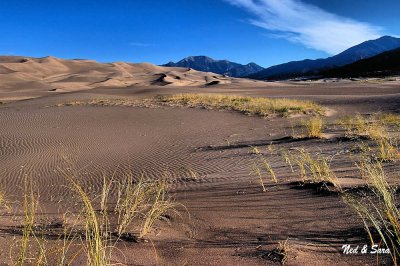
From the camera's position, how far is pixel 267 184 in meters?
5.38

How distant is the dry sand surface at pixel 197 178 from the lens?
3221 mm

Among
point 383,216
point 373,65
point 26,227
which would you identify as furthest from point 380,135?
point 373,65

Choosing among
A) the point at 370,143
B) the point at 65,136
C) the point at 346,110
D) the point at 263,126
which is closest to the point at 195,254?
the point at 370,143

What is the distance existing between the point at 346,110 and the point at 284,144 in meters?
9.96

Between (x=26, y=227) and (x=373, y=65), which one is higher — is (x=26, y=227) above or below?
below

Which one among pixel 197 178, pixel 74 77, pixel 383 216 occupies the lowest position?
pixel 197 178

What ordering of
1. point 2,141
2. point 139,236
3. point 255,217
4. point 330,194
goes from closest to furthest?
point 139,236
point 255,217
point 330,194
point 2,141

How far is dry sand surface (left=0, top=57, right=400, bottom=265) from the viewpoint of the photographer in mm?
3221

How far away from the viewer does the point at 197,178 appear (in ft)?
21.0

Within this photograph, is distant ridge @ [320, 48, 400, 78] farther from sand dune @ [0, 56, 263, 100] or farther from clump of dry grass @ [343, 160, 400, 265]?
clump of dry grass @ [343, 160, 400, 265]

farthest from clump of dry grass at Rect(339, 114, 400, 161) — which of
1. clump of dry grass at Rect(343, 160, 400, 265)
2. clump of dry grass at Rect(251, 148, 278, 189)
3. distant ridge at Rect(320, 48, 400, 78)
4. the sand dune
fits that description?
distant ridge at Rect(320, 48, 400, 78)

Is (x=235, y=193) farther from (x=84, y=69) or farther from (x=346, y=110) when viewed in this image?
(x=84, y=69)

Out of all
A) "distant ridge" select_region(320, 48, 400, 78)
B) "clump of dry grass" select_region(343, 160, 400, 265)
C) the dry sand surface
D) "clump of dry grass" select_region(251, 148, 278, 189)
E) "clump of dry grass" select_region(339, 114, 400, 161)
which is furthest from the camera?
"distant ridge" select_region(320, 48, 400, 78)

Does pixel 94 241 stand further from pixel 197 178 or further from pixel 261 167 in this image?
pixel 261 167
